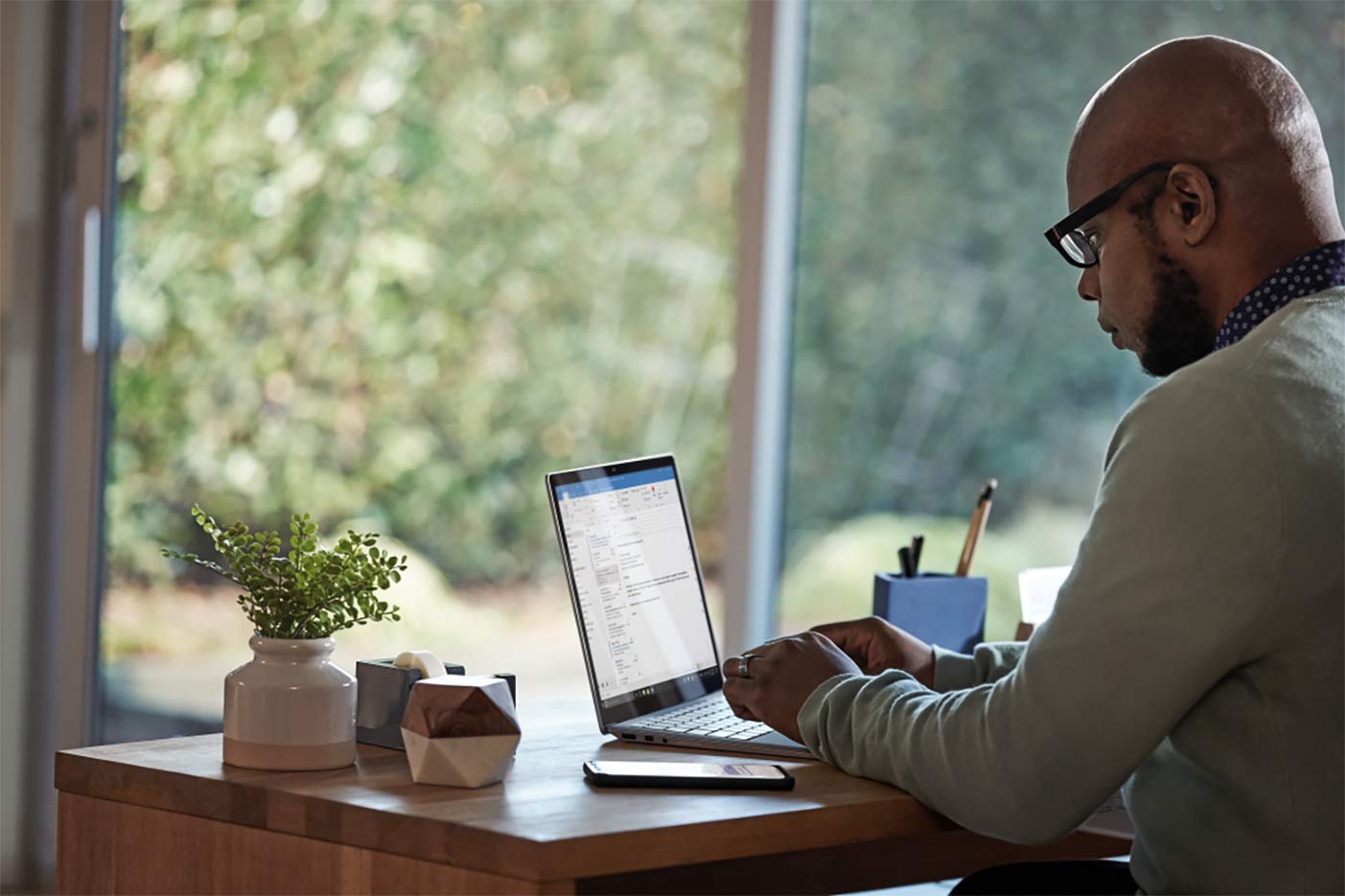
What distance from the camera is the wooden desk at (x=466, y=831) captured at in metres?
1.27

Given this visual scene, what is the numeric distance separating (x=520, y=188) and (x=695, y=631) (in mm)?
1627

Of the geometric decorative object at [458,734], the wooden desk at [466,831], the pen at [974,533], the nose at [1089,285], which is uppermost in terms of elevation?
the nose at [1089,285]

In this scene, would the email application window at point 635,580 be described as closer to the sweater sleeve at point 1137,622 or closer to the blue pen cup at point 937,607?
the blue pen cup at point 937,607

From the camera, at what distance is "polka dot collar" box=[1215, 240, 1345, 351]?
1.48 metres

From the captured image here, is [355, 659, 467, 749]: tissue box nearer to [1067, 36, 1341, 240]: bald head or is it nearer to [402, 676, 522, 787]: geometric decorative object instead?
[402, 676, 522, 787]: geometric decorative object

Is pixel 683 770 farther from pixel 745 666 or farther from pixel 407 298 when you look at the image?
pixel 407 298

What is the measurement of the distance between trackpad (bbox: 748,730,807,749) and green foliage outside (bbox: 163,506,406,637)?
1.35 ft

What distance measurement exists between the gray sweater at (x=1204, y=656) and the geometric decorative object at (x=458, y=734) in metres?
0.37

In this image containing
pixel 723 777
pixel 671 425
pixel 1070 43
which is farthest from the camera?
pixel 671 425

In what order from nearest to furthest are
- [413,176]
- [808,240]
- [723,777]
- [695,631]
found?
[723,777], [695,631], [808,240], [413,176]

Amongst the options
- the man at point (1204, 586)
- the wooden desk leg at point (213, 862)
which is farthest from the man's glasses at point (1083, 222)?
the wooden desk leg at point (213, 862)

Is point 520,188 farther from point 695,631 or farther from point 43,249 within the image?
point 695,631

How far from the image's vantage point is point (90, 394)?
11.5 feet

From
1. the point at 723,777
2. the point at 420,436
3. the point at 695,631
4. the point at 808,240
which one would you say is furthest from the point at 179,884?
the point at 420,436
